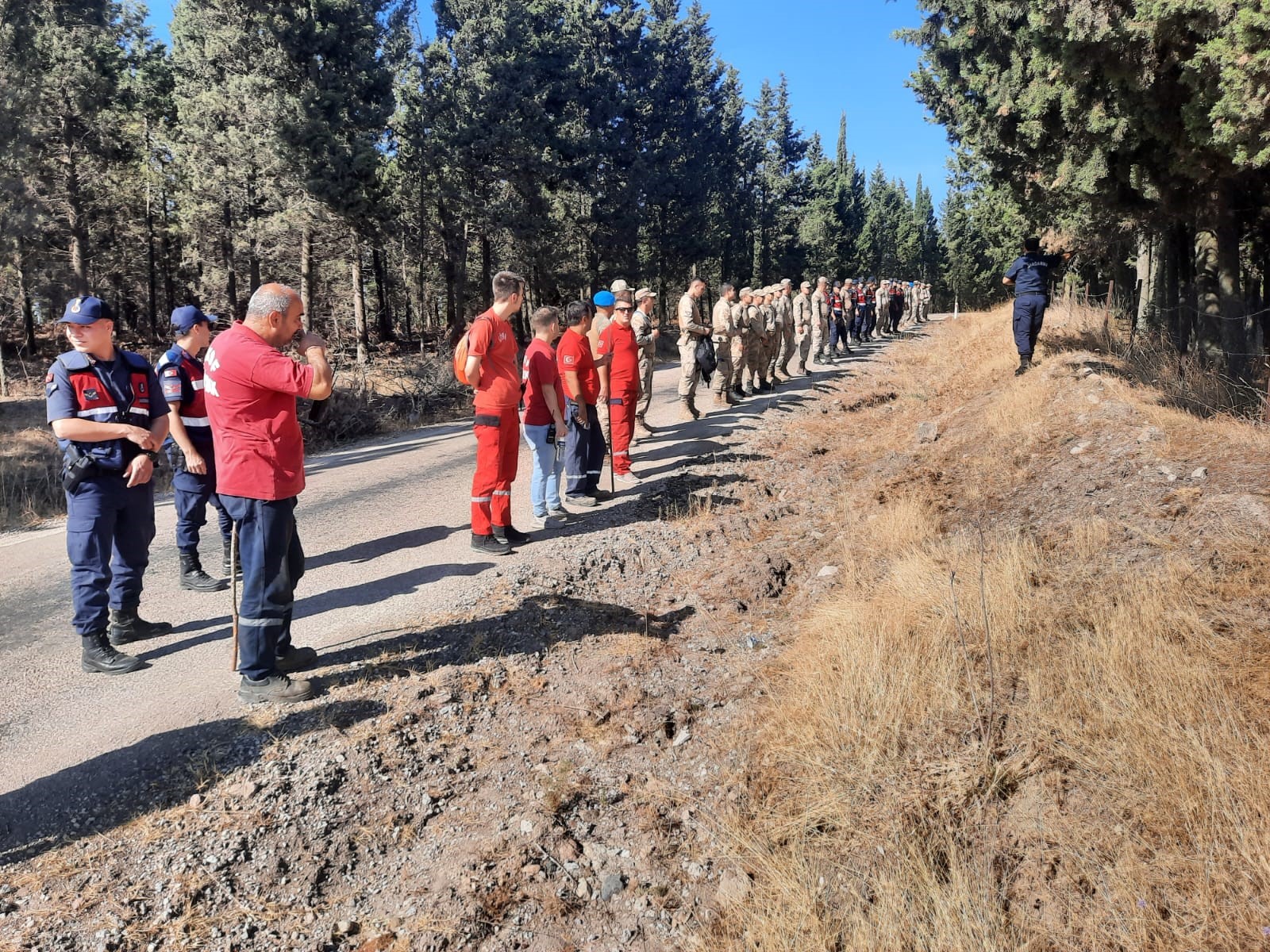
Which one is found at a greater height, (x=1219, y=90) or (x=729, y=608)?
(x=1219, y=90)

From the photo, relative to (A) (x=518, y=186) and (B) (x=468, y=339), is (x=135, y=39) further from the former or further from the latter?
(B) (x=468, y=339)

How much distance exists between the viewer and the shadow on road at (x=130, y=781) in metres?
3.23

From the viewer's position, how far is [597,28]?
105ft

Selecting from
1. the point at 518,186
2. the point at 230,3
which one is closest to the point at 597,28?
the point at 518,186

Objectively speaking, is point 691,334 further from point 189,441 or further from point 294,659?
point 294,659

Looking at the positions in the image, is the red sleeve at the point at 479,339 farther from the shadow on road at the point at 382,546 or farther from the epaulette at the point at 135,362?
the epaulette at the point at 135,362

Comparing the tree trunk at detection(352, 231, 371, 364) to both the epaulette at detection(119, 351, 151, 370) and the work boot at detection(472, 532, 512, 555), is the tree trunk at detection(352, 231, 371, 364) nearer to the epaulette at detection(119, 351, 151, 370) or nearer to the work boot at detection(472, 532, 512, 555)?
the work boot at detection(472, 532, 512, 555)

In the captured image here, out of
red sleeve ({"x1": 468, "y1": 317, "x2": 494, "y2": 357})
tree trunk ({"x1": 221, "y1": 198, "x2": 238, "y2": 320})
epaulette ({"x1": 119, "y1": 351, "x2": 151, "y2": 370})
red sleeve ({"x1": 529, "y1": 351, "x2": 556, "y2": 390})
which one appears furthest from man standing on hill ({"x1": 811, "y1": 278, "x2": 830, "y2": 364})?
tree trunk ({"x1": 221, "y1": 198, "x2": 238, "y2": 320})

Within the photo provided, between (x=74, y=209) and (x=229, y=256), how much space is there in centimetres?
461

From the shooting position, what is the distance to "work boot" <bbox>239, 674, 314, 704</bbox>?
4.07 m

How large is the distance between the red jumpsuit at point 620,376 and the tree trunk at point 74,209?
971 inches

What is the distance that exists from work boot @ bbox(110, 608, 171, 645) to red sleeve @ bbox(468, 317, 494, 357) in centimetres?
272

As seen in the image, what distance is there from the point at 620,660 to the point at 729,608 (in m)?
1.21

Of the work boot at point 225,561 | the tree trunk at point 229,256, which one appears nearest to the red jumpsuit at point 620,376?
the work boot at point 225,561
